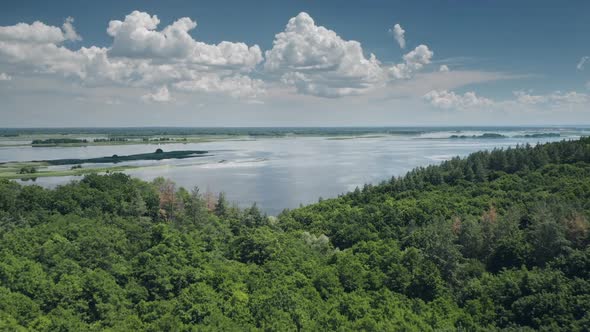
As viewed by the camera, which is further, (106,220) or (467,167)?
(467,167)

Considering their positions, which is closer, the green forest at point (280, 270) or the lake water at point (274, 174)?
A: the green forest at point (280, 270)

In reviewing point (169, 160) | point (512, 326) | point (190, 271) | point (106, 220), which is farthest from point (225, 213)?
point (169, 160)

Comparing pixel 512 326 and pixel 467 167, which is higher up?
pixel 467 167

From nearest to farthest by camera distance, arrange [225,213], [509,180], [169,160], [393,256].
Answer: [393,256] → [225,213] → [509,180] → [169,160]

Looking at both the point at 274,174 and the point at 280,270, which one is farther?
the point at 274,174

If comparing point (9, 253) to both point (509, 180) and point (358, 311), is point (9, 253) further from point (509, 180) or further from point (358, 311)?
point (509, 180)

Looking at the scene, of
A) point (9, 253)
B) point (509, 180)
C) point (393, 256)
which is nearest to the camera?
point (9, 253)

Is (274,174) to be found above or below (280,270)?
below

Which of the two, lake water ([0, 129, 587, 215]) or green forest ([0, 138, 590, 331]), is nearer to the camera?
green forest ([0, 138, 590, 331])
